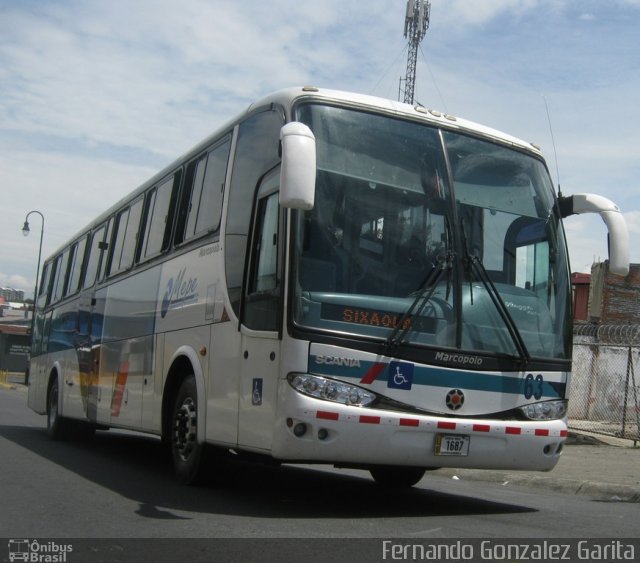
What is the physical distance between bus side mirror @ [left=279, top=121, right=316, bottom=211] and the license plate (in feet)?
6.83

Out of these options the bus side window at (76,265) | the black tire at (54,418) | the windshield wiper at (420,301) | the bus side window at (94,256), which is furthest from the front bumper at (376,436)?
the black tire at (54,418)

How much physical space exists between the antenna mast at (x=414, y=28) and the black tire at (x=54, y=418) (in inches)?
1209

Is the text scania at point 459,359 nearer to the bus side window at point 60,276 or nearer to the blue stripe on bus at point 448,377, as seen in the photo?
the blue stripe on bus at point 448,377

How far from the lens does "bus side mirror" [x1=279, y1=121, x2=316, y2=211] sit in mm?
6375

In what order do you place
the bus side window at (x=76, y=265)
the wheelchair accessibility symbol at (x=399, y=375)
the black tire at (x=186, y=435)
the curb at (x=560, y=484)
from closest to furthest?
the wheelchair accessibility symbol at (x=399, y=375) < the black tire at (x=186, y=435) < the curb at (x=560, y=484) < the bus side window at (x=76, y=265)


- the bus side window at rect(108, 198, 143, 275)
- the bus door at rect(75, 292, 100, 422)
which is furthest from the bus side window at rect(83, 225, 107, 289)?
the bus side window at rect(108, 198, 143, 275)

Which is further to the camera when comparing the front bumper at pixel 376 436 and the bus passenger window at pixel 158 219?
the bus passenger window at pixel 158 219

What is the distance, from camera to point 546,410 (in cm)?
755

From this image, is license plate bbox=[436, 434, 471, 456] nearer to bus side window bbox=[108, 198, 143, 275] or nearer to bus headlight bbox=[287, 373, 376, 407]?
bus headlight bbox=[287, 373, 376, 407]

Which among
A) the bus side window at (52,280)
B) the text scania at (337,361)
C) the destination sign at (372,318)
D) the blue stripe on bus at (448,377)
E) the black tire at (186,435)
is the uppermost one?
the bus side window at (52,280)

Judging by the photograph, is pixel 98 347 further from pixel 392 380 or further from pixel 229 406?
pixel 392 380

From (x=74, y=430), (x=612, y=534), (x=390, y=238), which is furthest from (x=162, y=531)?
(x=74, y=430)

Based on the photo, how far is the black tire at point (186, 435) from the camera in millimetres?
8344

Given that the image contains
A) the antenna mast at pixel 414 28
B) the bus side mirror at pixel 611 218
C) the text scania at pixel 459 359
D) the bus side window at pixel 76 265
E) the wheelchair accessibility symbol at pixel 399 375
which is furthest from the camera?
the antenna mast at pixel 414 28
